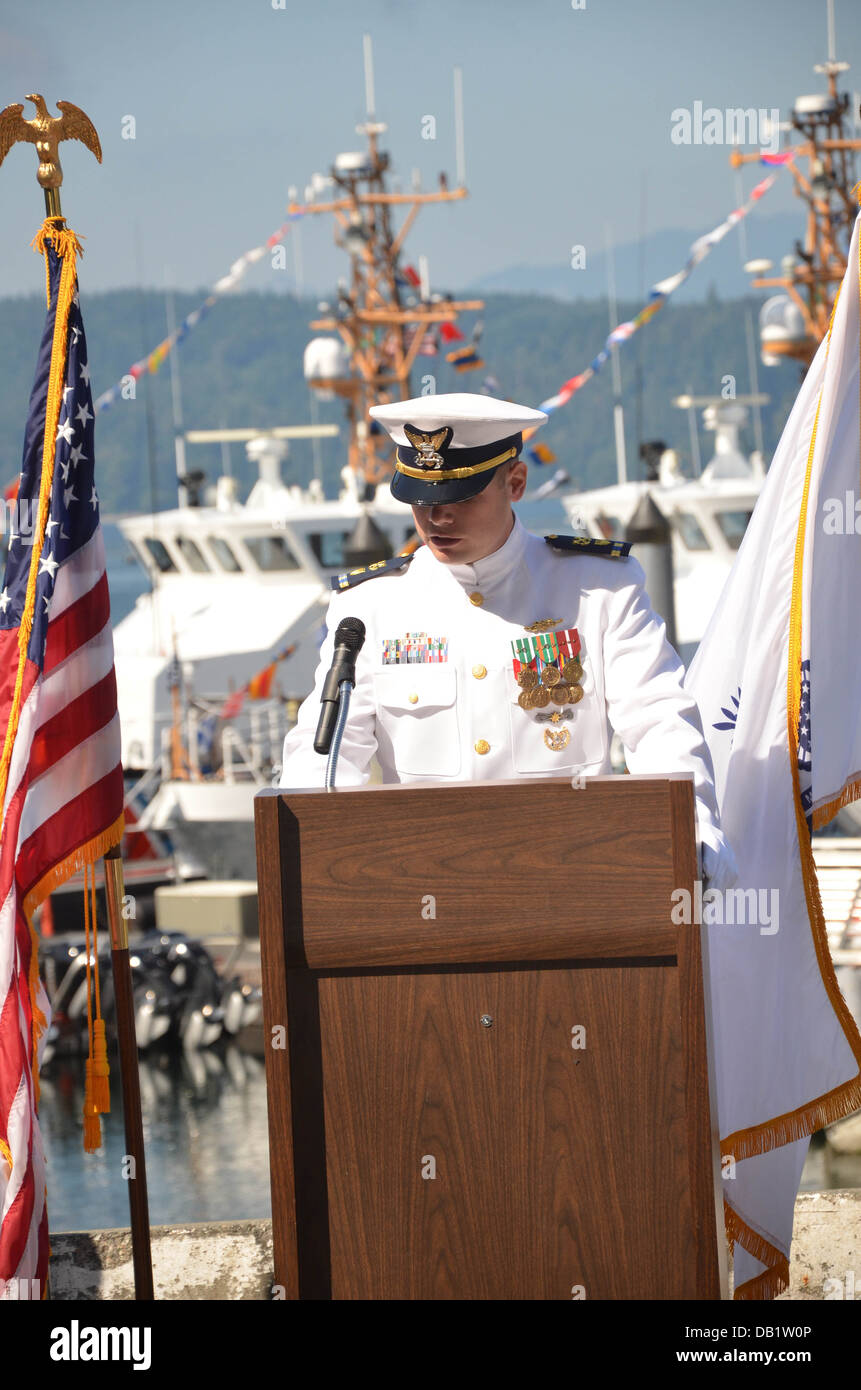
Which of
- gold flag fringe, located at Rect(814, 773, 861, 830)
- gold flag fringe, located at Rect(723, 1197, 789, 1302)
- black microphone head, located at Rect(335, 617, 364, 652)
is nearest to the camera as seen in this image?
black microphone head, located at Rect(335, 617, 364, 652)

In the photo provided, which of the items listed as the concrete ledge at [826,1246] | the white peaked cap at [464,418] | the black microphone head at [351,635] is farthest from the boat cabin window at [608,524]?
the black microphone head at [351,635]

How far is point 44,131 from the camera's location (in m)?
3.07

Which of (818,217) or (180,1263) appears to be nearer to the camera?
(180,1263)

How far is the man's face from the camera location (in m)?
2.87

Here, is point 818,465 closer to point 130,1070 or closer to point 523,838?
point 523,838

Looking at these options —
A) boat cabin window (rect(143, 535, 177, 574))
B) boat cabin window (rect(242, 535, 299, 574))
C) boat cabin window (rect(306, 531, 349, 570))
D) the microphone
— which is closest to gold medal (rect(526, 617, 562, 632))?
the microphone

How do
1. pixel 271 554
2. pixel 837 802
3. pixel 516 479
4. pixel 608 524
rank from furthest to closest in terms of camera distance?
pixel 608 524
pixel 271 554
pixel 837 802
pixel 516 479

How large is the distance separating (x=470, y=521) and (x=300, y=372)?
158 metres

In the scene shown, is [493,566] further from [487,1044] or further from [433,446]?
[487,1044]

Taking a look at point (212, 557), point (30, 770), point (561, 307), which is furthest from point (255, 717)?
point (561, 307)

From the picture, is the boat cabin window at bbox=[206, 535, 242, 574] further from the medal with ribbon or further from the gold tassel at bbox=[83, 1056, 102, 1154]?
the medal with ribbon

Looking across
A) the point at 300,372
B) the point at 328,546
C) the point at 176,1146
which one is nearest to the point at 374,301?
the point at 328,546

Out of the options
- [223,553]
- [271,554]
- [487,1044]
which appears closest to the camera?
[487,1044]

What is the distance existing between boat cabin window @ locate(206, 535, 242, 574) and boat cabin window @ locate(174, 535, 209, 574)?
21cm
